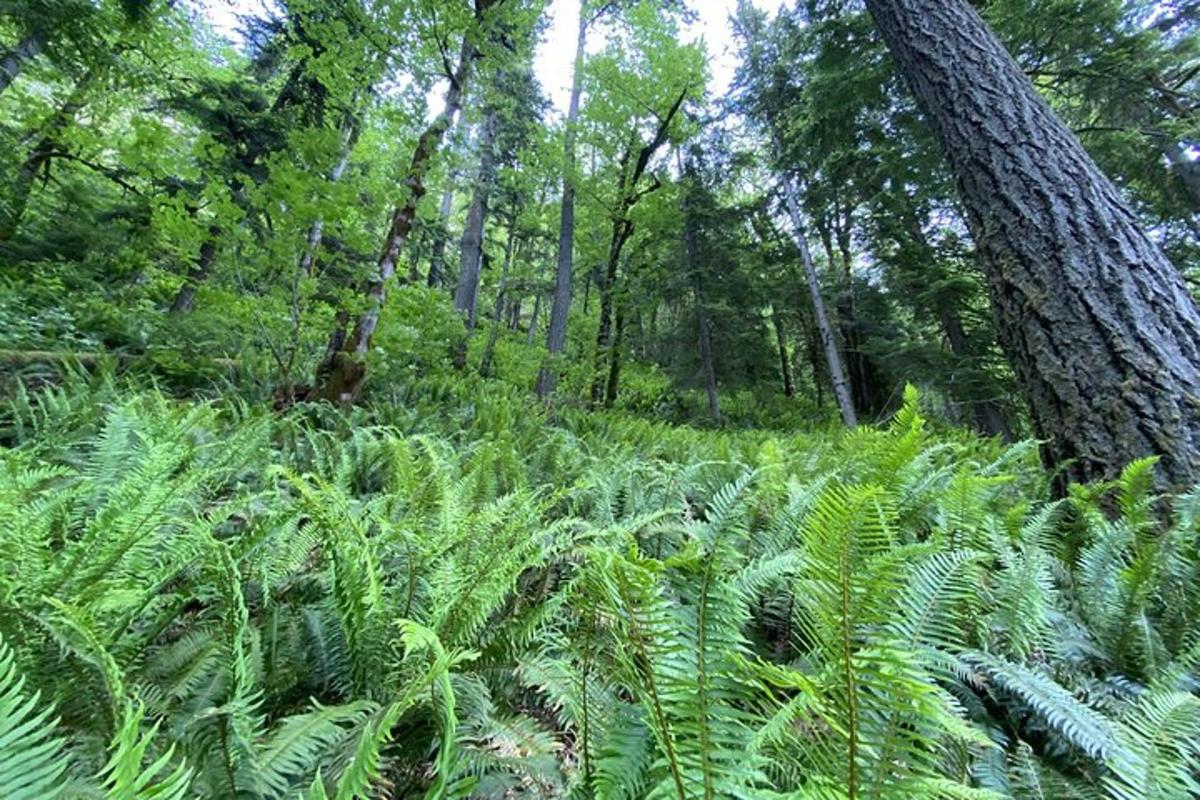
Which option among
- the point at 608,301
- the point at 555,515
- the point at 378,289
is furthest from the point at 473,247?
the point at 555,515

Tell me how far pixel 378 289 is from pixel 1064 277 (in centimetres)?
438

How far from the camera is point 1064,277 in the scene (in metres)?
2.10

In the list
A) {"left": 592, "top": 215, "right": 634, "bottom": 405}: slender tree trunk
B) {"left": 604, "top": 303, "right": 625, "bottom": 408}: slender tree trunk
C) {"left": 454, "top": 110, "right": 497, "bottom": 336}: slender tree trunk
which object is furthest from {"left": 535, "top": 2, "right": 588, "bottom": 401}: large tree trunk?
{"left": 454, "top": 110, "right": 497, "bottom": 336}: slender tree trunk

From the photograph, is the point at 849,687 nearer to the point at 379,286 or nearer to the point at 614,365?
the point at 379,286

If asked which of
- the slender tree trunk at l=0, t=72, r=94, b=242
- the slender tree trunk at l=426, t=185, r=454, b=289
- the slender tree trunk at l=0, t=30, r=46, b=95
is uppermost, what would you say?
the slender tree trunk at l=426, t=185, r=454, b=289

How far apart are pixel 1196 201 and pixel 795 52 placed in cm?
613

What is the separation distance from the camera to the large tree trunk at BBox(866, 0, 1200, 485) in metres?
1.87

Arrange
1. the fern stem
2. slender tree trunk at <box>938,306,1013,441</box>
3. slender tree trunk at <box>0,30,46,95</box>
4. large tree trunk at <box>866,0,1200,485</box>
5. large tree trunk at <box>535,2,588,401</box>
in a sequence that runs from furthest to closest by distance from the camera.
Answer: slender tree trunk at <box>938,306,1013,441</box> → large tree trunk at <box>535,2,588,401</box> → slender tree trunk at <box>0,30,46,95</box> → large tree trunk at <box>866,0,1200,485</box> → the fern stem

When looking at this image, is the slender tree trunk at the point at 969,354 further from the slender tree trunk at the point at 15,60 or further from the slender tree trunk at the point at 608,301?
the slender tree trunk at the point at 15,60

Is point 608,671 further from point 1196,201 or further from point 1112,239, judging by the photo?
point 1196,201

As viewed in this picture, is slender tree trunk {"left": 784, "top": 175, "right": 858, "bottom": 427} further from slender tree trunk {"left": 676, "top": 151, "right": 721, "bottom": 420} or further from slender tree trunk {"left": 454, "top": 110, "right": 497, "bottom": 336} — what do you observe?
slender tree trunk {"left": 454, "top": 110, "right": 497, "bottom": 336}

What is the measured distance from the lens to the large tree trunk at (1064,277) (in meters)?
1.87

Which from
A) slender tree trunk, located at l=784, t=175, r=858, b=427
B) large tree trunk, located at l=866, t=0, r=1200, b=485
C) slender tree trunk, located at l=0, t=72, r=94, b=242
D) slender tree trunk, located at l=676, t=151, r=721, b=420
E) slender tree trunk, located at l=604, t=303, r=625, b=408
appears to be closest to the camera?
large tree trunk, located at l=866, t=0, r=1200, b=485

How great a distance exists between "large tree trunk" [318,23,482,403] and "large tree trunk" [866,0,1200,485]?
144 inches
